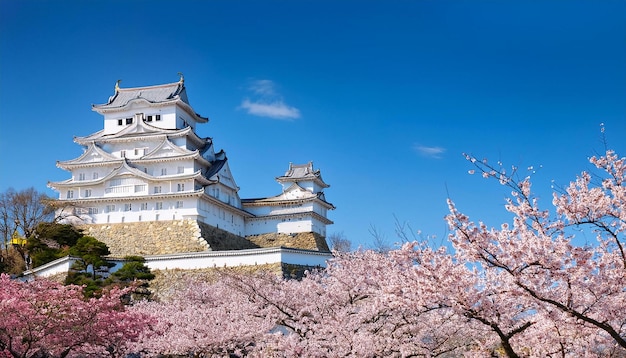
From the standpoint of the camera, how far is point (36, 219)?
37.2 m

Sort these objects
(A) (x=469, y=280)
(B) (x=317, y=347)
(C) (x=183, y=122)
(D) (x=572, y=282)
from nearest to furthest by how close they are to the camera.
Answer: (D) (x=572, y=282)
(A) (x=469, y=280)
(B) (x=317, y=347)
(C) (x=183, y=122)

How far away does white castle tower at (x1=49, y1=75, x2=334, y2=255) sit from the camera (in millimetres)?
34969

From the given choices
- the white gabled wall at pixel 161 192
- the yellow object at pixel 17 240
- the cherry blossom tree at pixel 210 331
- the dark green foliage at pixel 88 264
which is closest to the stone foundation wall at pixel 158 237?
the white gabled wall at pixel 161 192

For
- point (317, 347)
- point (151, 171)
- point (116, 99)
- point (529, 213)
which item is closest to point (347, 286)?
point (317, 347)

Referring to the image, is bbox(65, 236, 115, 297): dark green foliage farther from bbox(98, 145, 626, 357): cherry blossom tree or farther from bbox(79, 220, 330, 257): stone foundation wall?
bbox(98, 145, 626, 357): cherry blossom tree

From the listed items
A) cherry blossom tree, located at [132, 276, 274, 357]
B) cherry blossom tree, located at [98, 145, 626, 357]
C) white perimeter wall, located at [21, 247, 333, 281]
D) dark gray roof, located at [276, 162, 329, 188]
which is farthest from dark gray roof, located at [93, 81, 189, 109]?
cherry blossom tree, located at [98, 145, 626, 357]

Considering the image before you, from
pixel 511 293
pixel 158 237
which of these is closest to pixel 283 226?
pixel 158 237

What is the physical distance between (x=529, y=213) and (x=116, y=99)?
35.7 meters

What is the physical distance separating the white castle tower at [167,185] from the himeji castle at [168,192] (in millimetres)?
53

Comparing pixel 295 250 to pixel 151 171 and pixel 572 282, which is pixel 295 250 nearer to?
pixel 151 171

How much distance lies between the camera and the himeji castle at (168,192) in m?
34.4

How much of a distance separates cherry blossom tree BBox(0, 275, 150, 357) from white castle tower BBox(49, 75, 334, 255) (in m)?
17.2

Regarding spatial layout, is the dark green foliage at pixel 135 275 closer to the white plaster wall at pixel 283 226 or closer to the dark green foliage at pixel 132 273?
the dark green foliage at pixel 132 273

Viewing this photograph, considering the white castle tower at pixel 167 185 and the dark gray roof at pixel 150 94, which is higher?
the dark gray roof at pixel 150 94
